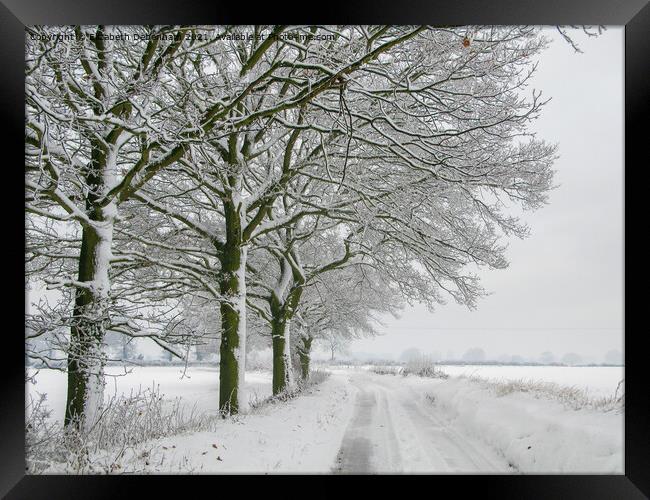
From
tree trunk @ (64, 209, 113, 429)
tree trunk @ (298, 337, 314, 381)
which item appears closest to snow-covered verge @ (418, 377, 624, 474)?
tree trunk @ (64, 209, 113, 429)

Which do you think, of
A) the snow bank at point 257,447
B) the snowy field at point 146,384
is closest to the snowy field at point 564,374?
the snow bank at point 257,447

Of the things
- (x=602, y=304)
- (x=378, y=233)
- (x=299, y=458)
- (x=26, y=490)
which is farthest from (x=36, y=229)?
(x=602, y=304)

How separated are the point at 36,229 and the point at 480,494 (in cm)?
603

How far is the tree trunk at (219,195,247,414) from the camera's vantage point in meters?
6.29

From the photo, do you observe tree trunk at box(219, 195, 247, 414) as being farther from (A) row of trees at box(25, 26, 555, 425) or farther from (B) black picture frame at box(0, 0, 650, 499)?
(B) black picture frame at box(0, 0, 650, 499)

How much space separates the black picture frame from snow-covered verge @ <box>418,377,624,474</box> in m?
0.14

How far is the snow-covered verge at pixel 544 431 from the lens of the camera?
4148mm

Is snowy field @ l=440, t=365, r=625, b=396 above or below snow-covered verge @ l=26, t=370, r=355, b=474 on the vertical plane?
above

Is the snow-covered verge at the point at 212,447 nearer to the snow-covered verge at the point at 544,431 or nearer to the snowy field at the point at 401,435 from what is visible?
the snowy field at the point at 401,435

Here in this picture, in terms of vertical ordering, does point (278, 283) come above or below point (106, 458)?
above

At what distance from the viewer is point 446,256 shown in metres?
6.46
